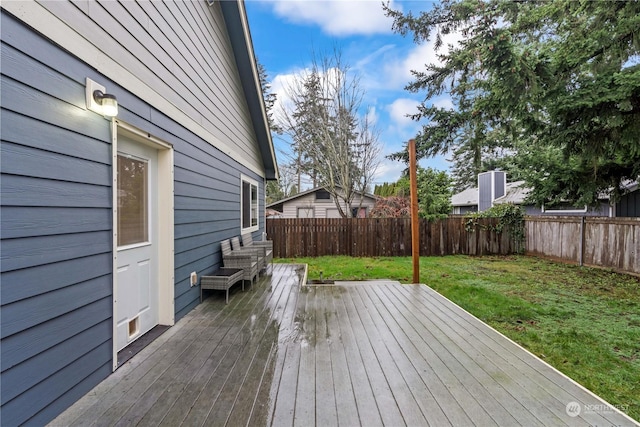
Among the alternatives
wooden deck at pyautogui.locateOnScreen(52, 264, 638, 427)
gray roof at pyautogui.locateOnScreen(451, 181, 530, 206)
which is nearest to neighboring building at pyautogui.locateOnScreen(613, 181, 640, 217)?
gray roof at pyautogui.locateOnScreen(451, 181, 530, 206)

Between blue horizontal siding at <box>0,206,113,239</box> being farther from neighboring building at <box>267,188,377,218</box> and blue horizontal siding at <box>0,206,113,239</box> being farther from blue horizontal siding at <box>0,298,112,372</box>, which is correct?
neighboring building at <box>267,188,377,218</box>

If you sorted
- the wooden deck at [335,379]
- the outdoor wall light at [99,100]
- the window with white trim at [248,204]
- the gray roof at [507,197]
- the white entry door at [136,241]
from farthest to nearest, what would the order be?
the gray roof at [507,197], the window with white trim at [248,204], the white entry door at [136,241], the outdoor wall light at [99,100], the wooden deck at [335,379]

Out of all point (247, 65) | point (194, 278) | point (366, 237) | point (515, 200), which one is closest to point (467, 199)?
point (515, 200)

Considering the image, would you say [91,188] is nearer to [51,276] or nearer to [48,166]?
[48,166]

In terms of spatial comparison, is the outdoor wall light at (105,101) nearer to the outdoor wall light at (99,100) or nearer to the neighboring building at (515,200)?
the outdoor wall light at (99,100)

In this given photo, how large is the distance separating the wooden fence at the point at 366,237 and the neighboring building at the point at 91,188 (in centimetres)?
535

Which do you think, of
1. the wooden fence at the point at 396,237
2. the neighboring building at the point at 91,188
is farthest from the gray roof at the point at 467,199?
the neighboring building at the point at 91,188

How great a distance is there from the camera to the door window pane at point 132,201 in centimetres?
261

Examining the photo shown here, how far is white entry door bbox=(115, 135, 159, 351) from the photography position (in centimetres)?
257

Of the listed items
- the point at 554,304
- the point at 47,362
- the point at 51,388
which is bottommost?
the point at 554,304

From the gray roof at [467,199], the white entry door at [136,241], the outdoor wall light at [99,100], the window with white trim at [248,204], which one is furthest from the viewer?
the gray roof at [467,199]

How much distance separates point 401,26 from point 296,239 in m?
8.30

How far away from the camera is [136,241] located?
283 centimetres

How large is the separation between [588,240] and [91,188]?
1057 centimetres
